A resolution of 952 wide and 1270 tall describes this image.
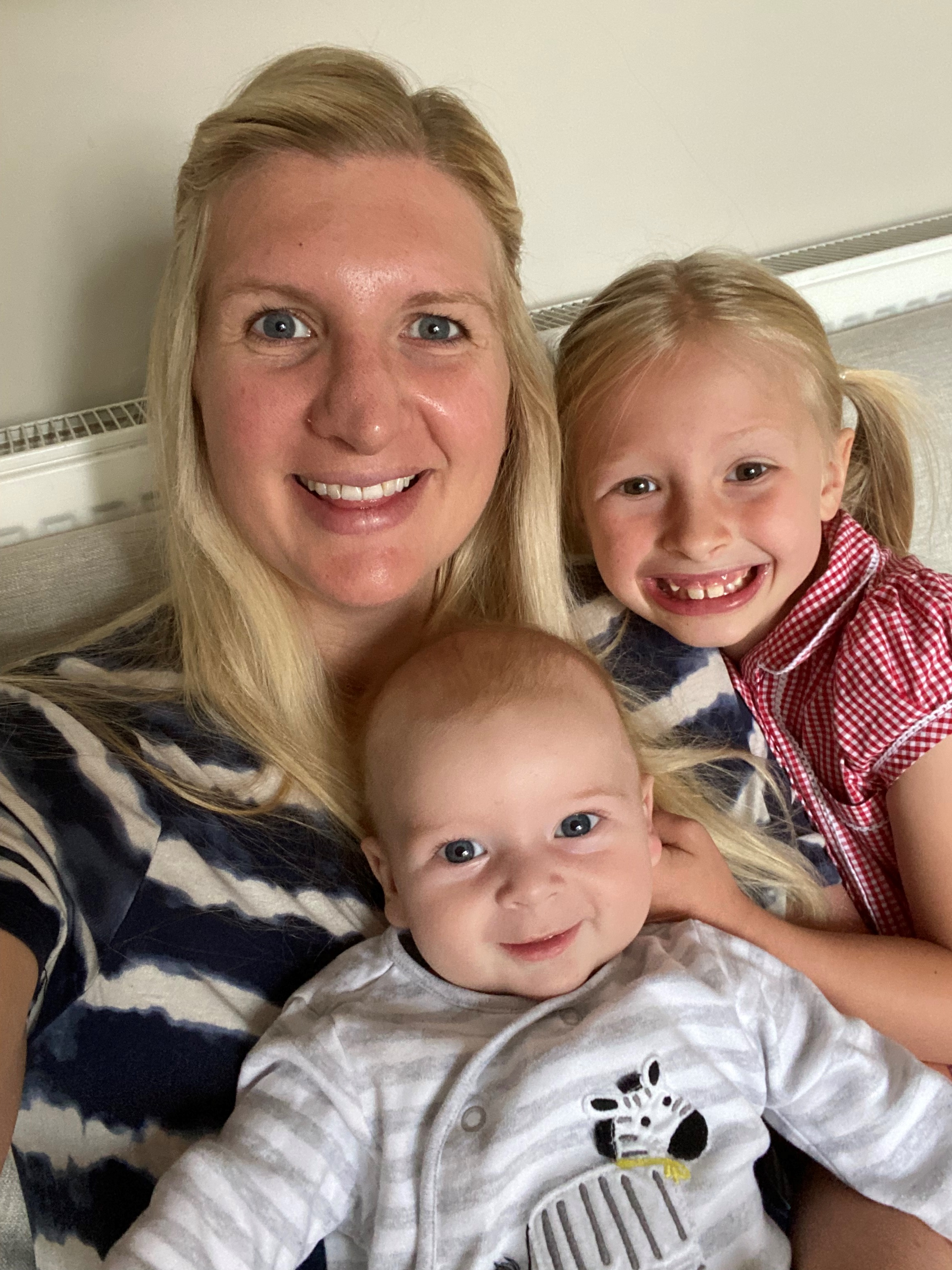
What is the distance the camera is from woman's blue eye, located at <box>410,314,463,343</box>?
1.29 meters

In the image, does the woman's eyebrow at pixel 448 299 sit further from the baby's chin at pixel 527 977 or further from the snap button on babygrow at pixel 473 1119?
the snap button on babygrow at pixel 473 1119

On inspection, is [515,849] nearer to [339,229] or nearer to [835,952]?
[835,952]

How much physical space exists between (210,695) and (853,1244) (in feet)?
2.92

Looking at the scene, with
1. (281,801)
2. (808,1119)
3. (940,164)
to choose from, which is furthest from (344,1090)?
(940,164)

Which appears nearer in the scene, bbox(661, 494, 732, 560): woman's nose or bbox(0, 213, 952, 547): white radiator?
bbox(661, 494, 732, 560): woman's nose

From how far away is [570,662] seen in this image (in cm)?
122

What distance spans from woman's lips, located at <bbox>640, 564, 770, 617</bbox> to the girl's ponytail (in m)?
0.32

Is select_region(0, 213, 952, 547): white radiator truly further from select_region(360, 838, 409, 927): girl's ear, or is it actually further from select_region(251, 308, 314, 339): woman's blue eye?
select_region(360, 838, 409, 927): girl's ear

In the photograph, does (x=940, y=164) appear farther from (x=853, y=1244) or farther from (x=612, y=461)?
(x=853, y=1244)

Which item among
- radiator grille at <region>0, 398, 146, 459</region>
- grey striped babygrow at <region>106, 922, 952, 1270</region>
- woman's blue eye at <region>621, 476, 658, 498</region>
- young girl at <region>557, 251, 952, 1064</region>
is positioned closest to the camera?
grey striped babygrow at <region>106, 922, 952, 1270</region>

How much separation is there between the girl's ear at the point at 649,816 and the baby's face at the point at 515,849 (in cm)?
7

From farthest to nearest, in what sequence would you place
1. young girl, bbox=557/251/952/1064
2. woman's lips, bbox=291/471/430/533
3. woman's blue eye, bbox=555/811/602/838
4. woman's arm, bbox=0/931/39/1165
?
young girl, bbox=557/251/952/1064 → woman's lips, bbox=291/471/430/533 → woman's blue eye, bbox=555/811/602/838 → woman's arm, bbox=0/931/39/1165

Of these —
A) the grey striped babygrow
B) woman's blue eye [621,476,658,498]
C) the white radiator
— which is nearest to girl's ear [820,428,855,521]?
woman's blue eye [621,476,658,498]

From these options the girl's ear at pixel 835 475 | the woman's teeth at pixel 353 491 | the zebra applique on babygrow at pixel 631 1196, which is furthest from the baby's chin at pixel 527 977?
the girl's ear at pixel 835 475
